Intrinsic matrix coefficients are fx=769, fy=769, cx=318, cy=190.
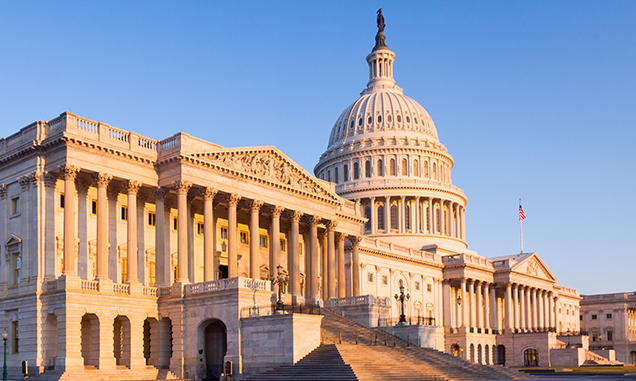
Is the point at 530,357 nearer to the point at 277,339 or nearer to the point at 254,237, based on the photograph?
the point at 254,237

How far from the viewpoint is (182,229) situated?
6072cm

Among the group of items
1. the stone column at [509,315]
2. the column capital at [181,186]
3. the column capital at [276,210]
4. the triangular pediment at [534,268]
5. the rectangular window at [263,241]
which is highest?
the column capital at [181,186]

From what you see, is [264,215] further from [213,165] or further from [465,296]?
[465,296]

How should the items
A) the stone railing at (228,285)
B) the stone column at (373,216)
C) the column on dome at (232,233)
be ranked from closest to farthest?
the stone railing at (228,285)
the column on dome at (232,233)
the stone column at (373,216)

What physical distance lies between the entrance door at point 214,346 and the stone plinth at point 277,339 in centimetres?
531

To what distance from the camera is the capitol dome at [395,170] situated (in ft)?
443

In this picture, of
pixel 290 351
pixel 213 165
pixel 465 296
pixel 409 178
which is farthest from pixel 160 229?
pixel 409 178

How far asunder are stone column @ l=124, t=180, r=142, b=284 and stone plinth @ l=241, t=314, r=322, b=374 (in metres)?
10.2

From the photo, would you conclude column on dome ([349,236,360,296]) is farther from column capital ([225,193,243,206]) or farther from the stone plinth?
the stone plinth

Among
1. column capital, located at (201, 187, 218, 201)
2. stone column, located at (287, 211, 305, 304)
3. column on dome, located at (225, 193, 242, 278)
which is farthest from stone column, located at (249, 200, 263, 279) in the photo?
stone column, located at (287, 211, 305, 304)

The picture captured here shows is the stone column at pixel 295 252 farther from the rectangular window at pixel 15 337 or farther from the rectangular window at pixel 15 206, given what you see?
the rectangular window at pixel 15 337

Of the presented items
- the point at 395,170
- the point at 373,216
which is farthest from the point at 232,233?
the point at 395,170

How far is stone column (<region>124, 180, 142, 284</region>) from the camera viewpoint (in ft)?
191

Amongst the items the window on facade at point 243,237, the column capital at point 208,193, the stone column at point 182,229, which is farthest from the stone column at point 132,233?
the window on facade at point 243,237
